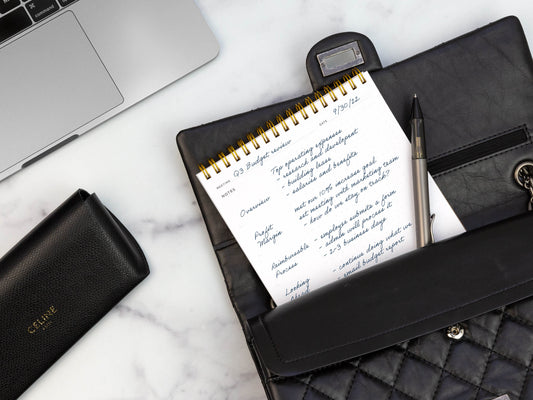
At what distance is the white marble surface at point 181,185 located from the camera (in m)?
0.55

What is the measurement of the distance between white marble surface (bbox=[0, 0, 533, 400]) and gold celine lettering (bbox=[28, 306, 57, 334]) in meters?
0.04

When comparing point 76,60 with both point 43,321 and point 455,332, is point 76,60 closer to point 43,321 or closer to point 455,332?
point 43,321

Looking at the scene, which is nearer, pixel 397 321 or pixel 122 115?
pixel 397 321

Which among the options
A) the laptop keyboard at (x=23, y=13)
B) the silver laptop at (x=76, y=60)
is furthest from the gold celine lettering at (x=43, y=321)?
the laptop keyboard at (x=23, y=13)

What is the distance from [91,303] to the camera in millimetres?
524

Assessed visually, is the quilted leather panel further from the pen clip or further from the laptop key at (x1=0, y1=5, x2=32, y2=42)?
the laptop key at (x1=0, y1=5, x2=32, y2=42)

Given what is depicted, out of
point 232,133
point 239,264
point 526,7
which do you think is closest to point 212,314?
point 239,264

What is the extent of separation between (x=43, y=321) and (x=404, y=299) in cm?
32

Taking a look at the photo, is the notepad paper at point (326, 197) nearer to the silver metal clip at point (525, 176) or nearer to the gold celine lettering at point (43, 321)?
the silver metal clip at point (525, 176)

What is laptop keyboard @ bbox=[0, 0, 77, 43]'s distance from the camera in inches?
20.3

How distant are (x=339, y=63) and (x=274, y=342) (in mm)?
252

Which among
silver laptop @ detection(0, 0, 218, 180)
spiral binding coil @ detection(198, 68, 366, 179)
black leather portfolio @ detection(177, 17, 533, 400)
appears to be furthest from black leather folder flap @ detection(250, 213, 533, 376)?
silver laptop @ detection(0, 0, 218, 180)

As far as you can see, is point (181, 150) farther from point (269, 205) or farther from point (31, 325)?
point (31, 325)

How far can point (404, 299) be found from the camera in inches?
17.7
